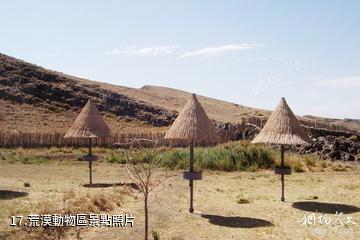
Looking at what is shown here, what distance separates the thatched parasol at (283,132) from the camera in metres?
15.6

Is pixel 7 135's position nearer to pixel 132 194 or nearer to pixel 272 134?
pixel 132 194

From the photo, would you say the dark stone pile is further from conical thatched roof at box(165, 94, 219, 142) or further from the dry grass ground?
conical thatched roof at box(165, 94, 219, 142)

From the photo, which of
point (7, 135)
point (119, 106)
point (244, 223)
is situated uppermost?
point (119, 106)

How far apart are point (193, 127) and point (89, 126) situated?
23.5 feet

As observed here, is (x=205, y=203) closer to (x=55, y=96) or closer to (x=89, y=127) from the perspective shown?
(x=89, y=127)

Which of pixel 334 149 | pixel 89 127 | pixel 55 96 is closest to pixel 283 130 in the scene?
pixel 89 127

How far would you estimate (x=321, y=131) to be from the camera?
35.0 meters

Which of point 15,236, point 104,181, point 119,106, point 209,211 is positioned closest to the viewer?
point 15,236

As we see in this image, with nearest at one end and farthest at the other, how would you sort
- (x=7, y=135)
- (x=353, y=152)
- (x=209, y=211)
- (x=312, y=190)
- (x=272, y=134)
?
(x=209, y=211), (x=272, y=134), (x=312, y=190), (x=353, y=152), (x=7, y=135)

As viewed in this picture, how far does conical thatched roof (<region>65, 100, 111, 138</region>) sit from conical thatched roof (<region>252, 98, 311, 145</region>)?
6.97 meters

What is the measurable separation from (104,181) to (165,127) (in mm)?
31765

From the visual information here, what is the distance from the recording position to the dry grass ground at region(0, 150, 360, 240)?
11391 mm

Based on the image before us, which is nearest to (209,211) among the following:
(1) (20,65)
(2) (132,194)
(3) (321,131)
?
(2) (132,194)

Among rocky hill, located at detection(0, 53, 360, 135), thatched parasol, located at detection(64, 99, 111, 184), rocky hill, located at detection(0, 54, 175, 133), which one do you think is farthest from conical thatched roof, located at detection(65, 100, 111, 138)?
rocky hill, located at detection(0, 54, 175, 133)
